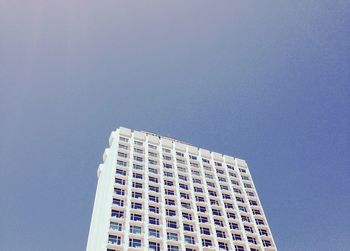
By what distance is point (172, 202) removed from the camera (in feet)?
196

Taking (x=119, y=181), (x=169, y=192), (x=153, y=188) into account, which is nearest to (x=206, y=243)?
(x=169, y=192)

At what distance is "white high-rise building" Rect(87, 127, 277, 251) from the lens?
171 feet

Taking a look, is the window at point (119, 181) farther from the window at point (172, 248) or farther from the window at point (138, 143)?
the window at point (172, 248)

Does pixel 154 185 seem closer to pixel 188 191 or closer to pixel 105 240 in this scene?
pixel 188 191

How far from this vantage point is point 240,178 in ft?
244

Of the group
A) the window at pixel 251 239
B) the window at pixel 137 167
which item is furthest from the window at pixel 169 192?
the window at pixel 251 239

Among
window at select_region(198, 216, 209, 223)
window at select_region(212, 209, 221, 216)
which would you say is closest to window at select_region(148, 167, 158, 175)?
window at select_region(198, 216, 209, 223)

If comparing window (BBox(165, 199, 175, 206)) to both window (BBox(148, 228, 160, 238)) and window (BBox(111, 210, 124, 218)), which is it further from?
window (BBox(111, 210, 124, 218))

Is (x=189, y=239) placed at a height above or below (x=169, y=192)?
below

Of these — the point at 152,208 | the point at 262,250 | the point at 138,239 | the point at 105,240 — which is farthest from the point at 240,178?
the point at 105,240

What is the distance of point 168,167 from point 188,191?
7270mm

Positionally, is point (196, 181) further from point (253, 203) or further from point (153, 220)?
point (153, 220)

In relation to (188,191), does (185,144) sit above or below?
above

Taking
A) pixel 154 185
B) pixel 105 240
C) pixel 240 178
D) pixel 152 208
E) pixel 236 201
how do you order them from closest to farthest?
1. pixel 105 240
2. pixel 152 208
3. pixel 154 185
4. pixel 236 201
5. pixel 240 178
